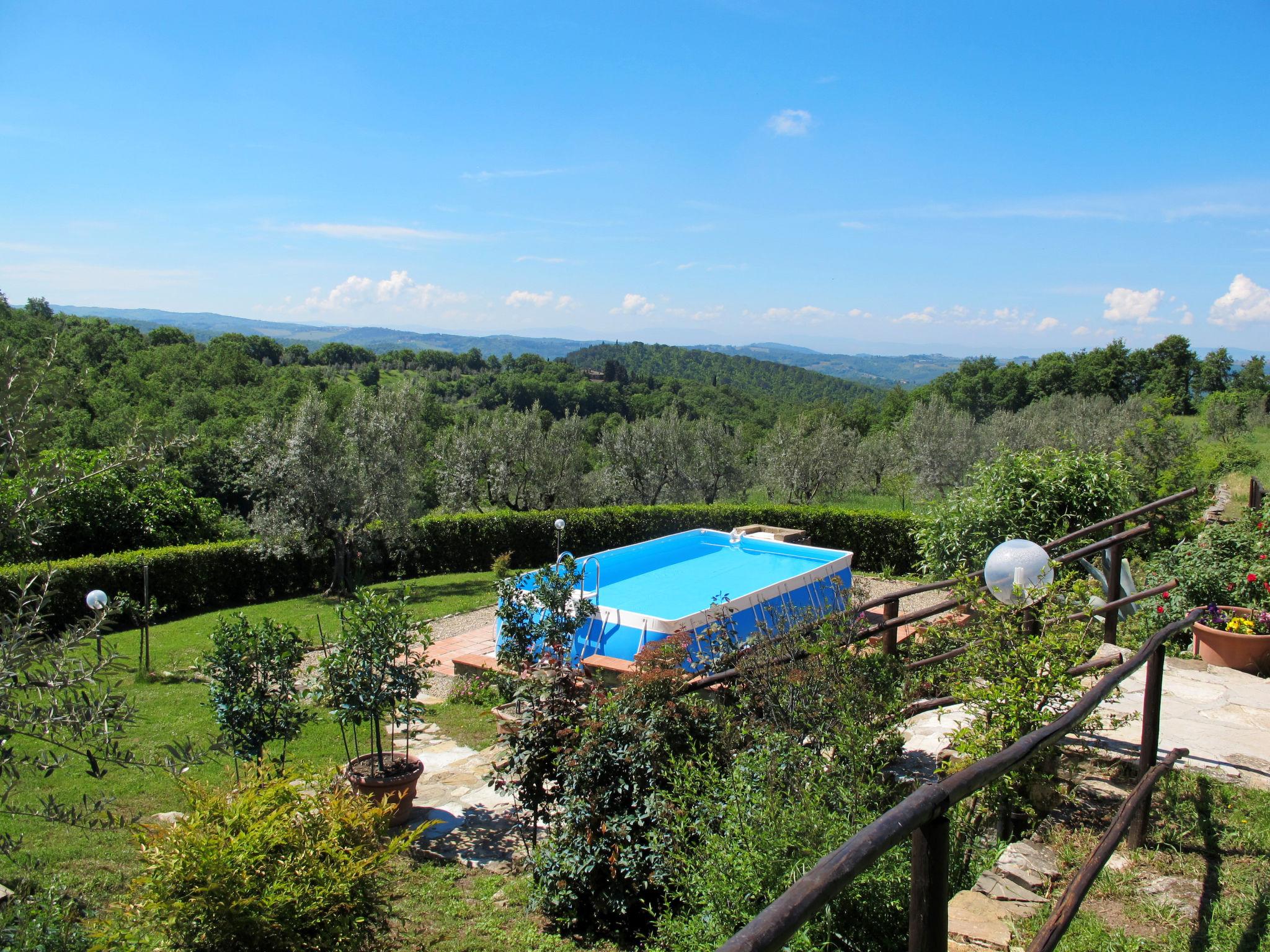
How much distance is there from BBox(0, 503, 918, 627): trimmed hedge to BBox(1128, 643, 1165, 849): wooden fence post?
38.4ft

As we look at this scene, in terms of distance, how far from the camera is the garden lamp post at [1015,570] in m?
4.40

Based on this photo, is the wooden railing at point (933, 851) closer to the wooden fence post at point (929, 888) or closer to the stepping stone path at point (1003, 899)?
the wooden fence post at point (929, 888)

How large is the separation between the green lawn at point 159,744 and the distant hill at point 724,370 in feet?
273

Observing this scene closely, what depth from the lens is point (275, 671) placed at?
5926 millimetres

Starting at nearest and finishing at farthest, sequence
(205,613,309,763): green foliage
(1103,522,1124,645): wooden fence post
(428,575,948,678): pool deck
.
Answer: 1. (205,613,309,763): green foliage
2. (1103,522,1124,645): wooden fence post
3. (428,575,948,678): pool deck

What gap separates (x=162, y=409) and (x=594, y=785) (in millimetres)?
34036

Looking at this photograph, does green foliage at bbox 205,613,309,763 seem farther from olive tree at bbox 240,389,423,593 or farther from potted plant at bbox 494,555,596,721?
olive tree at bbox 240,389,423,593

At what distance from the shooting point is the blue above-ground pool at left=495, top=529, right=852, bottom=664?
11.3 meters

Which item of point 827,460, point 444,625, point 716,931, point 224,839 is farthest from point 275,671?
point 827,460

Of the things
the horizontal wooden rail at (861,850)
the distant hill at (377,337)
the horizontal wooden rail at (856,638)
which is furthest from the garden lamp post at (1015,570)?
the distant hill at (377,337)

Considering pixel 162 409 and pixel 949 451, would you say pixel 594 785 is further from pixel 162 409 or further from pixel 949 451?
pixel 162 409

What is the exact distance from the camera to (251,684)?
5883mm

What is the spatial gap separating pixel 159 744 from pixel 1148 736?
28.9ft

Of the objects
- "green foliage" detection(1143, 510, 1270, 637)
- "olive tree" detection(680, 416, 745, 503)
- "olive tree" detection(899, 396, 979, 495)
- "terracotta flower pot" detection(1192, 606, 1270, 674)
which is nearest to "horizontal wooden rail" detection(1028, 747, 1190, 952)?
"terracotta flower pot" detection(1192, 606, 1270, 674)
